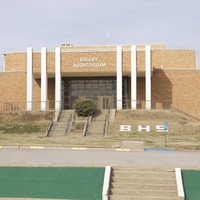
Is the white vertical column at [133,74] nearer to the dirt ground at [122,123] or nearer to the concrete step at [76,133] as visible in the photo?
the dirt ground at [122,123]

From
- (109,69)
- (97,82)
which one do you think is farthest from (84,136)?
(97,82)

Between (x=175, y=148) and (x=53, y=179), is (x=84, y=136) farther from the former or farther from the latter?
(x=53, y=179)

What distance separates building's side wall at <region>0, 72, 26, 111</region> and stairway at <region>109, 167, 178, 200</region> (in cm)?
4119

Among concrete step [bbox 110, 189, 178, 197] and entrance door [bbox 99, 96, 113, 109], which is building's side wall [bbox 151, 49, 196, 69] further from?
concrete step [bbox 110, 189, 178, 197]

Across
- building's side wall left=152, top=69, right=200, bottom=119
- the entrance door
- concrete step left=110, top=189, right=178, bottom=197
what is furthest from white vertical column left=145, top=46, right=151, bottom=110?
concrete step left=110, top=189, right=178, bottom=197

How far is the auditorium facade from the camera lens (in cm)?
4725

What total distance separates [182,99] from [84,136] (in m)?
21.0

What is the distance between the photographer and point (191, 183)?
12242 mm

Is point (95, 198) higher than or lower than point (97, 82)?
lower

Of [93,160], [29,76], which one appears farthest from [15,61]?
[93,160]

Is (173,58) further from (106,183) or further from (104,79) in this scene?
(106,183)

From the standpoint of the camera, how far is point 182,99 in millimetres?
51406

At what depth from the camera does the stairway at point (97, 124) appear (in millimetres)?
35928

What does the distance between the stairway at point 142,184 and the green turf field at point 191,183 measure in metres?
0.34
